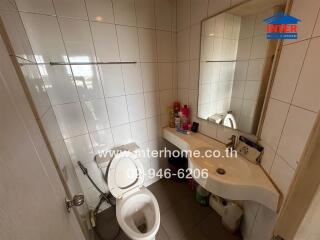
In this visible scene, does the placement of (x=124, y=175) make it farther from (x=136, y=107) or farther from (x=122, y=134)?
(x=136, y=107)

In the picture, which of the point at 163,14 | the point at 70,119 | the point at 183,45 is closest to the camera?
the point at 70,119

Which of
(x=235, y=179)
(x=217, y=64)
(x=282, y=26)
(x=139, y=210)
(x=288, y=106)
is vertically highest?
(x=282, y=26)

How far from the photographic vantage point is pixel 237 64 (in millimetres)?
1086

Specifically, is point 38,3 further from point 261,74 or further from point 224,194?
point 224,194

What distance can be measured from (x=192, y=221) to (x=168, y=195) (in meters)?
0.39

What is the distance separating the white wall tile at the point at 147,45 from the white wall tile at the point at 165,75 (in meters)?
0.13

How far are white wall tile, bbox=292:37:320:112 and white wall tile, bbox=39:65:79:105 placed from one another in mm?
1404

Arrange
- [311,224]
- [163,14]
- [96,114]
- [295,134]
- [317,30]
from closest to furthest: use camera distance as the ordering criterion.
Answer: [311,224] < [317,30] < [295,134] < [96,114] < [163,14]

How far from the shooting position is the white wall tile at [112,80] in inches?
47.4

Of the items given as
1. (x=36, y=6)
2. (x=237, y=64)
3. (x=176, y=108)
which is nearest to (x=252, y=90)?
(x=237, y=64)

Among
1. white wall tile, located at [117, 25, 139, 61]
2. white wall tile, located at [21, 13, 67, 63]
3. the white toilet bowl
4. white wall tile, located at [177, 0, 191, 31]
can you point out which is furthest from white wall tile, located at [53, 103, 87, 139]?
white wall tile, located at [177, 0, 191, 31]

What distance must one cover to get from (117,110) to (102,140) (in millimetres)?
320

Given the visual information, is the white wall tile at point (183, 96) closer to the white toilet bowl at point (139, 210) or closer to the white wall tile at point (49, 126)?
the white toilet bowl at point (139, 210)

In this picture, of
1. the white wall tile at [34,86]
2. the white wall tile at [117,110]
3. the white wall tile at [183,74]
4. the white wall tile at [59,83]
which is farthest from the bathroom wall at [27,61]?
the white wall tile at [183,74]
